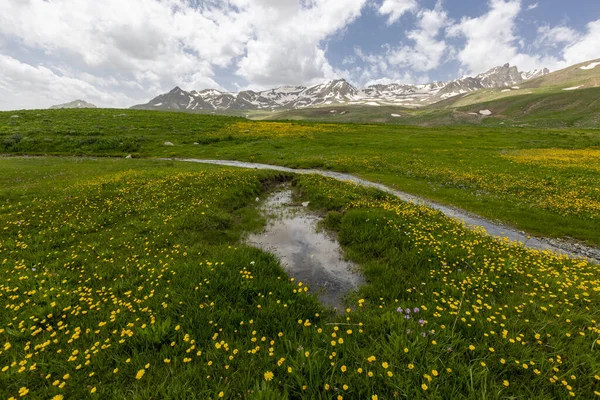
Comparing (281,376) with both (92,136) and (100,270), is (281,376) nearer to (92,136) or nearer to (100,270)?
(100,270)

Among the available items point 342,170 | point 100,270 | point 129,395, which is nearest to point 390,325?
point 129,395

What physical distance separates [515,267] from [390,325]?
19.2 ft

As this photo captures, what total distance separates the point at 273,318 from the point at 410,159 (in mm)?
33576

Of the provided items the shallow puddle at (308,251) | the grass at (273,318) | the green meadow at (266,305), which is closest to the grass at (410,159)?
the green meadow at (266,305)

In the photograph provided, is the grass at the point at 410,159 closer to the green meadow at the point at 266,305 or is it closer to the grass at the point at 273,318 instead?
the green meadow at the point at 266,305

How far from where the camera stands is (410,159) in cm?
3438

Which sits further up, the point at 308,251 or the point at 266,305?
the point at 266,305

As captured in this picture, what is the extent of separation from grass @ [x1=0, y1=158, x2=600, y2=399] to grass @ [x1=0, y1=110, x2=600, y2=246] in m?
8.89

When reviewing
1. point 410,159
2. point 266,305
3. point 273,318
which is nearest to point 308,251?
point 266,305

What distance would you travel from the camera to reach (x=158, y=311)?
612 cm

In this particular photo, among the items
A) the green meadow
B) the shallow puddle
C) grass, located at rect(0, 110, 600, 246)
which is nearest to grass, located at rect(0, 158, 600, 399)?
the green meadow

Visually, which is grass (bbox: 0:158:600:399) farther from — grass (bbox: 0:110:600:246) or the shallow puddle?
grass (bbox: 0:110:600:246)

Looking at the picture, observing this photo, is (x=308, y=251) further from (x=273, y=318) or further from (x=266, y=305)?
(x=273, y=318)

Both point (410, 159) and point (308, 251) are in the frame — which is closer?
point (308, 251)
